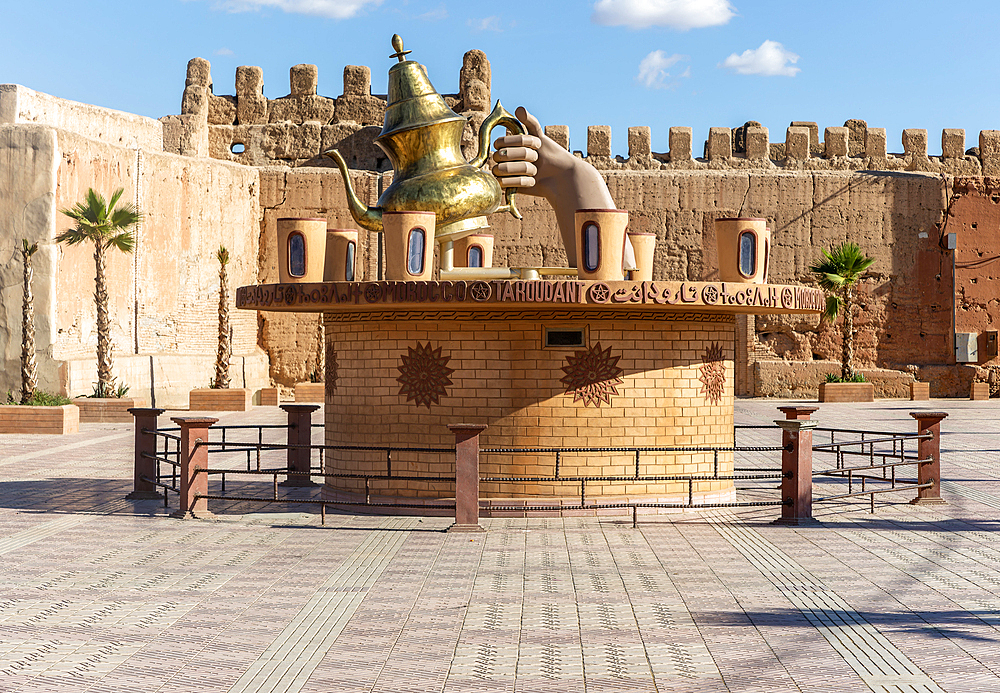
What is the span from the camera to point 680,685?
5762mm

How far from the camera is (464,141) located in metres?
34.2

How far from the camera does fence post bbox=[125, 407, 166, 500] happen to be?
12.9 meters

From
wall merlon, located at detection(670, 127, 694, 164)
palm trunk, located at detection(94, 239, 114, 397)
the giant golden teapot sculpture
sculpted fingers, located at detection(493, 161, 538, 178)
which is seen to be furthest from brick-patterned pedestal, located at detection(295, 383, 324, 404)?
sculpted fingers, located at detection(493, 161, 538, 178)

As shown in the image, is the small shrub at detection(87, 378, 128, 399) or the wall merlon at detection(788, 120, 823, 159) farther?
the wall merlon at detection(788, 120, 823, 159)

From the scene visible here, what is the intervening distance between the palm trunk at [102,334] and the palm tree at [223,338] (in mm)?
3918

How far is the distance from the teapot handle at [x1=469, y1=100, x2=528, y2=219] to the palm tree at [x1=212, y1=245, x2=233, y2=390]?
17422 millimetres

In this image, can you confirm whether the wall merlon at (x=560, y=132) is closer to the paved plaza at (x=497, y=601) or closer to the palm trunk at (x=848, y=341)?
the palm trunk at (x=848, y=341)

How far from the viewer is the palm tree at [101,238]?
985 inches

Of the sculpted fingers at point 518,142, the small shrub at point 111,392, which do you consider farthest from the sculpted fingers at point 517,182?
the small shrub at point 111,392

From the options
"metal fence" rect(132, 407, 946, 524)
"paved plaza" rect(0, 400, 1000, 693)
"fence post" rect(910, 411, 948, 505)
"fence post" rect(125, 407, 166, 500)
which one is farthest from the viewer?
"fence post" rect(125, 407, 166, 500)

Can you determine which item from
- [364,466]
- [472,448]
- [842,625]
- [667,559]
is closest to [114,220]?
[364,466]

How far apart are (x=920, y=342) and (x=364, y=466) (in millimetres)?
27039

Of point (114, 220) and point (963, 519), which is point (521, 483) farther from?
point (114, 220)

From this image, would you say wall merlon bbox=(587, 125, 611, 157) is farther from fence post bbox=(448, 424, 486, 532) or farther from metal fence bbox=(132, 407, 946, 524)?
fence post bbox=(448, 424, 486, 532)
